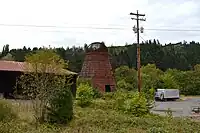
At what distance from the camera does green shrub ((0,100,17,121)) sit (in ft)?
55.0

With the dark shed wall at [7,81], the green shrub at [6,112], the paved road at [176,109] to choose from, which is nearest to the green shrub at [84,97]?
the paved road at [176,109]

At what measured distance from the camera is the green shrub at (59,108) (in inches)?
722

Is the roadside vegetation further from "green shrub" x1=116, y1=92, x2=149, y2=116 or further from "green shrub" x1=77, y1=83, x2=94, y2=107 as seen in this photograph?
"green shrub" x1=77, y1=83, x2=94, y2=107

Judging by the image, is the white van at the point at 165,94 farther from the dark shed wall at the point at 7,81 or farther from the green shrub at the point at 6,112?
the green shrub at the point at 6,112

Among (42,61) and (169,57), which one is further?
(169,57)

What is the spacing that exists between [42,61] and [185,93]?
183ft

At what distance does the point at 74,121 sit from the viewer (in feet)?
61.5

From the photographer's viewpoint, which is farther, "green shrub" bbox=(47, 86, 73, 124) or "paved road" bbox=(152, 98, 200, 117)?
"paved road" bbox=(152, 98, 200, 117)

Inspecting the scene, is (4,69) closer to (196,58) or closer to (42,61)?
(42,61)

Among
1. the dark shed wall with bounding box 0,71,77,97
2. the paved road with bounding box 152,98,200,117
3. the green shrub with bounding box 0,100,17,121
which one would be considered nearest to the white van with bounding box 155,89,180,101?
the paved road with bounding box 152,98,200,117

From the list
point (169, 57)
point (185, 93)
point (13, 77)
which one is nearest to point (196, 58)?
point (169, 57)

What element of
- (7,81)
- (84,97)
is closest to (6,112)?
(84,97)

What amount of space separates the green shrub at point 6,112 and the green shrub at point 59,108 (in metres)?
1.84

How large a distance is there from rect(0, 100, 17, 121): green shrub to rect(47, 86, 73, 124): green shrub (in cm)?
184
